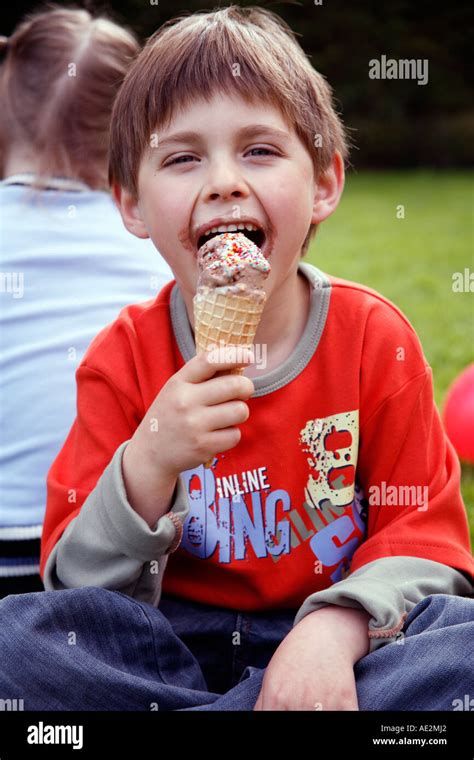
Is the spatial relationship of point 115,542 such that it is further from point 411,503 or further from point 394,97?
point 394,97

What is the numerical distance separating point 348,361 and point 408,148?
12.7 meters

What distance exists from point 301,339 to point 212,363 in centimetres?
42

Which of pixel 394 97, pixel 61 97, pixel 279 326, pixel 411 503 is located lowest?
pixel 411 503

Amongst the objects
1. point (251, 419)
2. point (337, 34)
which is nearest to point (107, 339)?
point (251, 419)

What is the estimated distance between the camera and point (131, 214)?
1996 mm

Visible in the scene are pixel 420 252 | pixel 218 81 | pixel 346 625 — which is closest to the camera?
pixel 346 625

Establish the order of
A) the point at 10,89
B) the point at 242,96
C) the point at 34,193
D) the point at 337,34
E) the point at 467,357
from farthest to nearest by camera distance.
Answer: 1. the point at 337,34
2. the point at 467,357
3. the point at 10,89
4. the point at 34,193
5. the point at 242,96

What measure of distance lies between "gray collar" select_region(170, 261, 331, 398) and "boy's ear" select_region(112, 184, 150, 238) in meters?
0.14

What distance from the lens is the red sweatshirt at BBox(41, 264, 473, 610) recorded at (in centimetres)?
187

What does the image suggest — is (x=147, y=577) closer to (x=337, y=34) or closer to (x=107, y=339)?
(x=107, y=339)

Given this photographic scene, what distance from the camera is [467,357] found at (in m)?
4.36

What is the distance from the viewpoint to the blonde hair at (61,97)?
8.74ft
